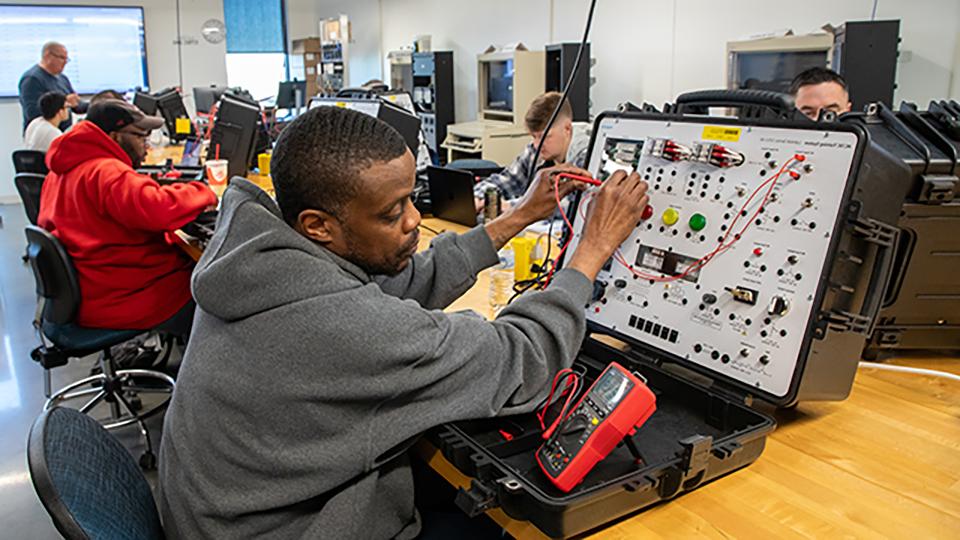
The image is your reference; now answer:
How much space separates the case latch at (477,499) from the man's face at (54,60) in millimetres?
7220

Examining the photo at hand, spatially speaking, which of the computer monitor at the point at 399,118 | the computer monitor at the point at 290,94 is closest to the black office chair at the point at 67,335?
the computer monitor at the point at 399,118

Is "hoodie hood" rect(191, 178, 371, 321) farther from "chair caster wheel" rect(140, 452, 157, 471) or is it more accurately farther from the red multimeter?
"chair caster wheel" rect(140, 452, 157, 471)

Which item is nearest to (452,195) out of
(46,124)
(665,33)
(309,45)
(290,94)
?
(665,33)

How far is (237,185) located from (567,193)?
656 mm

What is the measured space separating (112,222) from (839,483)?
2397mm

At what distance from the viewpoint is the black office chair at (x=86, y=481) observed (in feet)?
2.97

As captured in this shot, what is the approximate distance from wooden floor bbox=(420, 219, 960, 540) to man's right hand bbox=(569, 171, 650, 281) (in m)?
0.40

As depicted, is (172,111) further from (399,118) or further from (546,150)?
(546,150)

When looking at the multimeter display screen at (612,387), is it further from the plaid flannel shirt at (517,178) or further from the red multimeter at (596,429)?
the plaid flannel shirt at (517,178)

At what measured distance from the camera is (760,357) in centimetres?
107

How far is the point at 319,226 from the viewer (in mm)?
1060

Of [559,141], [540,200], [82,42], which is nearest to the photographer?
[540,200]

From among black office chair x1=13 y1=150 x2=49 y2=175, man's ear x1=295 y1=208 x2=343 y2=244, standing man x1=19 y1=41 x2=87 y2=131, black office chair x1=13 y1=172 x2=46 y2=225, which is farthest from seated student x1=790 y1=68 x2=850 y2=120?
standing man x1=19 y1=41 x2=87 y2=131

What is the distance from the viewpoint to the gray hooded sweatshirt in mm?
935
